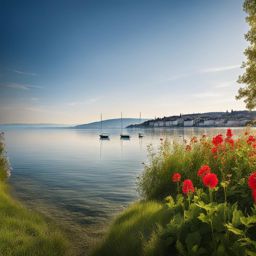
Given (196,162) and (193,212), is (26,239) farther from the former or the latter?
(196,162)

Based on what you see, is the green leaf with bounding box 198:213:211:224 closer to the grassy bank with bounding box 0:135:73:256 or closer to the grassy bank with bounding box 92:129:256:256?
the grassy bank with bounding box 92:129:256:256

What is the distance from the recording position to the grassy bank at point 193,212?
14.9ft

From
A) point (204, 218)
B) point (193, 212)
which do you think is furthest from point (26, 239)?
point (204, 218)

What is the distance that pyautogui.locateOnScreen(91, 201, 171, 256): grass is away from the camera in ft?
19.5

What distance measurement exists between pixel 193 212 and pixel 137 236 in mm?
1920

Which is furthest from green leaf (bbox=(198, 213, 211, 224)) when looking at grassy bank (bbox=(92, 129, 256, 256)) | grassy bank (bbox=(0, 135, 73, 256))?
grassy bank (bbox=(0, 135, 73, 256))

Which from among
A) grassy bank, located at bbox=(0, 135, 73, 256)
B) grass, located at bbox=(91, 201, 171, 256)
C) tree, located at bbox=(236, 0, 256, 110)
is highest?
tree, located at bbox=(236, 0, 256, 110)

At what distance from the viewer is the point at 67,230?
10.1 metres

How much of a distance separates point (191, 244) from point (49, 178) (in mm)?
19950

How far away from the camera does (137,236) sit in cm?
655

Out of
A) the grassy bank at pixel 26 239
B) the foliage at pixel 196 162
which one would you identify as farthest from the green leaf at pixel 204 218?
the grassy bank at pixel 26 239

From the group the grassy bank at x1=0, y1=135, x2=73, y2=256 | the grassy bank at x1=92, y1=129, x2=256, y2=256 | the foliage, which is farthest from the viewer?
the foliage

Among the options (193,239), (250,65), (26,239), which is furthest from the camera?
(250,65)

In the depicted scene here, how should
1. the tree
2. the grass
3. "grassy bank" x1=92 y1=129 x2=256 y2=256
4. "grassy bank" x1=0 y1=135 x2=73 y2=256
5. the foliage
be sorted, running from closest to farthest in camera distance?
"grassy bank" x1=92 y1=129 x2=256 y2=256 → the grass → "grassy bank" x1=0 y1=135 x2=73 y2=256 → the foliage → the tree
